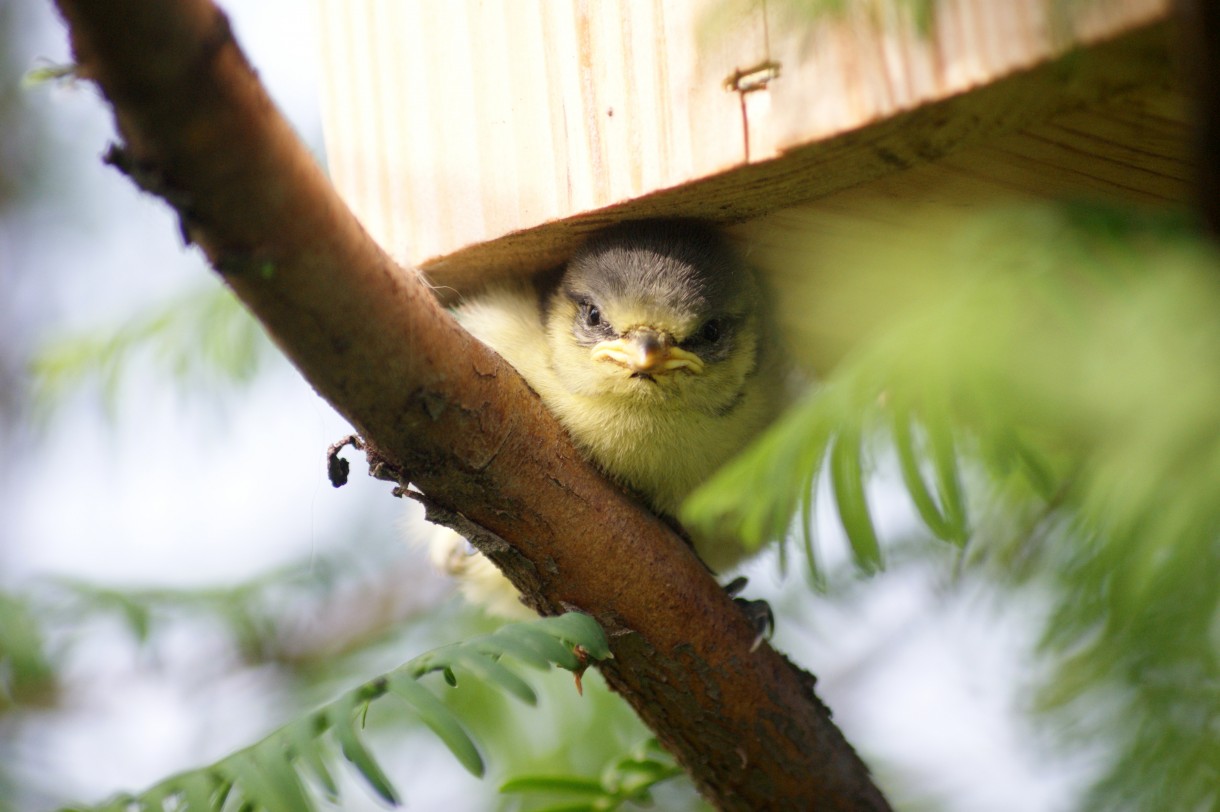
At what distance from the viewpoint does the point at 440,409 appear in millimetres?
1176

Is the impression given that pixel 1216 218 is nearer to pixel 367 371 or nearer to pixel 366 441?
pixel 367 371

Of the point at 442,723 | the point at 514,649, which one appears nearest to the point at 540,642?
the point at 514,649

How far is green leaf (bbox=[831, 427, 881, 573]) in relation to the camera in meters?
0.83

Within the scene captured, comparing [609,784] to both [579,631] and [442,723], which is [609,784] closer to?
[579,631]

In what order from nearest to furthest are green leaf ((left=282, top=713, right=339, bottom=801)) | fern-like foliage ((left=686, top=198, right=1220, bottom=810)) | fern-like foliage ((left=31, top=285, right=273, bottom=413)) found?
fern-like foliage ((left=686, top=198, right=1220, bottom=810)) → green leaf ((left=282, top=713, right=339, bottom=801)) → fern-like foliage ((left=31, top=285, right=273, bottom=413))

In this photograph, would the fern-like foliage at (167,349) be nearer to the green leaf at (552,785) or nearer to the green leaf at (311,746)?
the green leaf at (552,785)

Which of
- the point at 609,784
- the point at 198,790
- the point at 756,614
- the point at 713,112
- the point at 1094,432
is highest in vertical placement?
the point at 713,112

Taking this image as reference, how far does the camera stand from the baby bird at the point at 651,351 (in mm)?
1635

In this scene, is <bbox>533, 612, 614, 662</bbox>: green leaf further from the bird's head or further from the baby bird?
the bird's head

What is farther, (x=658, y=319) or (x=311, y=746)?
(x=658, y=319)

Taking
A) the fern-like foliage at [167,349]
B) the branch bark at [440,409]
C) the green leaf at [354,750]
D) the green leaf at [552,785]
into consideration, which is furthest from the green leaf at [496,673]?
the fern-like foliage at [167,349]

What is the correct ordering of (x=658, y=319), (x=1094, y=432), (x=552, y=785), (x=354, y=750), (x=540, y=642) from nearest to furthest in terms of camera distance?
1. (x=1094, y=432)
2. (x=354, y=750)
3. (x=540, y=642)
4. (x=552, y=785)
5. (x=658, y=319)

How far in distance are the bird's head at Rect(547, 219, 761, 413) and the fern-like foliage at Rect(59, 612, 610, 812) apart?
647 millimetres

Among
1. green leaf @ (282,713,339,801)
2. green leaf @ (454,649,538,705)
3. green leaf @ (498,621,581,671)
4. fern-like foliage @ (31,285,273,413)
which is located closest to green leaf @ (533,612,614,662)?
green leaf @ (498,621,581,671)
